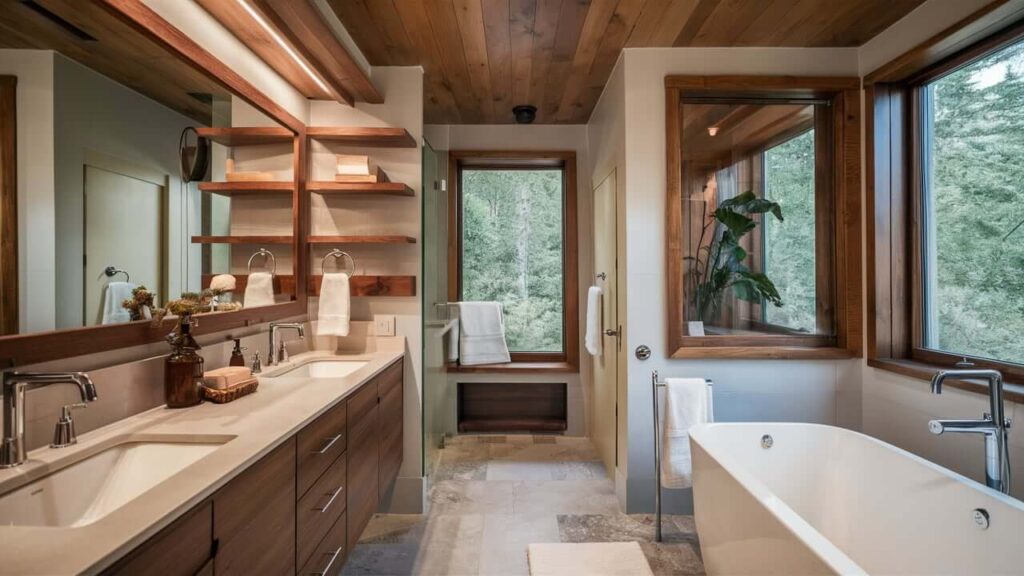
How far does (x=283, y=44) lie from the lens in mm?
1980

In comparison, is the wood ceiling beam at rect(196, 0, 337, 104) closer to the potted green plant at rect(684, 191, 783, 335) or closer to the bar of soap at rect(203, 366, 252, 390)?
the bar of soap at rect(203, 366, 252, 390)

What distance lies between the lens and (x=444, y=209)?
3.60m

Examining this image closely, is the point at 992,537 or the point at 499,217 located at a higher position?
the point at 499,217

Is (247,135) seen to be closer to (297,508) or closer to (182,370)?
(182,370)

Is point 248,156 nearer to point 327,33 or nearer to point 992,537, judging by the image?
point 327,33

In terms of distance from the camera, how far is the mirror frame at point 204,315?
1.11m

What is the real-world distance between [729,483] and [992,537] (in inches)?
27.1

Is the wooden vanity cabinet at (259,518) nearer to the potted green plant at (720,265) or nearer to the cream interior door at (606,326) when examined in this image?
the cream interior door at (606,326)

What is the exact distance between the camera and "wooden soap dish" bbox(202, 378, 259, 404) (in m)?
1.49

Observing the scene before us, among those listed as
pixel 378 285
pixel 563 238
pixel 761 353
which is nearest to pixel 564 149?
pixel 563 238

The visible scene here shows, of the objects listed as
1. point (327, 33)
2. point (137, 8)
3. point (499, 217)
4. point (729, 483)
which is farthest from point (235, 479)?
point (499, 217)

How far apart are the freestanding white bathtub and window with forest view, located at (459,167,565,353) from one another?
1933mm

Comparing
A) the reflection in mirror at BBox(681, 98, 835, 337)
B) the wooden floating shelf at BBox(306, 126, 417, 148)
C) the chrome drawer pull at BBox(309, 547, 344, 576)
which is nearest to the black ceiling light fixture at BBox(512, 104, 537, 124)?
→ the wooden floating shelf at BBox(306, 126, 417, 148)

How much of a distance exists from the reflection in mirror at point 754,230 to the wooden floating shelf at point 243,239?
1.98 meters
